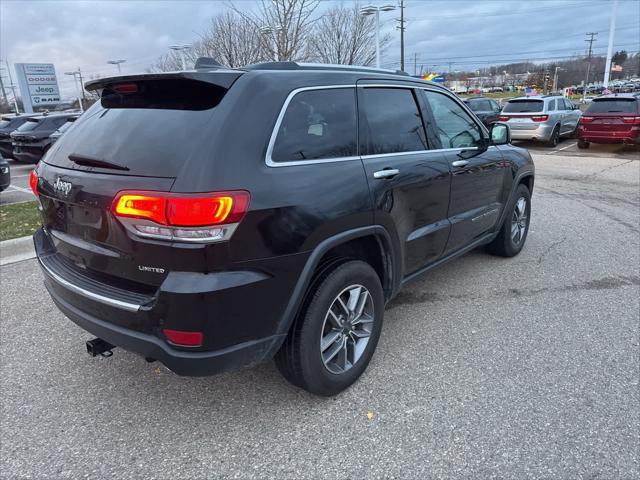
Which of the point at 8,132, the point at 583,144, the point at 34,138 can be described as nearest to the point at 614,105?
the point at 583,144

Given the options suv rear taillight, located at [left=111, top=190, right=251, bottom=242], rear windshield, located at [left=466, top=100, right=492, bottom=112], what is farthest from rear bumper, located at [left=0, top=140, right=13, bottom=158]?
rear windshield, located at [left=466, top=100, right=492, bottom=112]

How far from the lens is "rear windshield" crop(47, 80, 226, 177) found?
2158 millimetres

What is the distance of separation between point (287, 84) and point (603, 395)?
8.46 ft

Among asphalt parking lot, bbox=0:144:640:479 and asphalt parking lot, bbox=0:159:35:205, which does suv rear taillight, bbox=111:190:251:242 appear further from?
asphalt parking lot, bbox=0:159:35:205

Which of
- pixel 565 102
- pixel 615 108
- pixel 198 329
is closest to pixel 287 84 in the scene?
pixel 198 329

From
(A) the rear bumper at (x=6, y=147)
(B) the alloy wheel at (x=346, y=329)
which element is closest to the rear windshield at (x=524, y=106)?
(B) the alloy wheel at (x=346, y=329)

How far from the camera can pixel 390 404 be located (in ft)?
8.93

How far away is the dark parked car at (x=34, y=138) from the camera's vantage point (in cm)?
1307

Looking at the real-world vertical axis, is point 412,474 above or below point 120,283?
below

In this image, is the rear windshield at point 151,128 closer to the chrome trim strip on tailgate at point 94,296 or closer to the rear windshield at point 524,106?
the chrome trim strip on tailgate at point 94,296

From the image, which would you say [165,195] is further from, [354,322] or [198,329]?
[354,322]

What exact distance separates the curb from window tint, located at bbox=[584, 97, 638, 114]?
1577 centimetres

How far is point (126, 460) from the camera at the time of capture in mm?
2316

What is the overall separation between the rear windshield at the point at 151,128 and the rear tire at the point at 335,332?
99cm
